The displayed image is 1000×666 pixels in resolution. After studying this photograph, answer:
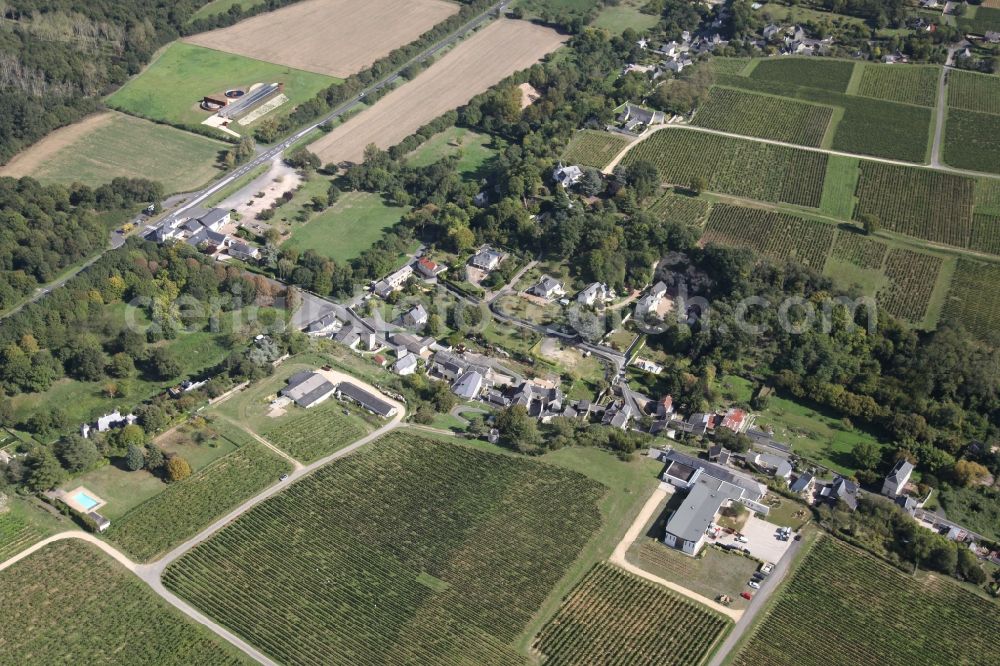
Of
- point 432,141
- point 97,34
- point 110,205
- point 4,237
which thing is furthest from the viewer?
point 97,34

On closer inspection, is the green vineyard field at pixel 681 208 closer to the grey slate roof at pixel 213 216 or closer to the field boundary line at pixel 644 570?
the field boundary line at pixel 644 570

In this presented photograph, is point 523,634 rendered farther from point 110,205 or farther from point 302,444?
point 110,205

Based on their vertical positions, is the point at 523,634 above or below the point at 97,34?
below

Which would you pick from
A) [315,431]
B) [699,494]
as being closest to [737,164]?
[699,494]

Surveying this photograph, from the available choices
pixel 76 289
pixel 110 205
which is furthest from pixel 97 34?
pixel 76 289

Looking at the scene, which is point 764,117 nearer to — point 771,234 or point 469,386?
point 771,234

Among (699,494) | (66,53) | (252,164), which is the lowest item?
(699,494)

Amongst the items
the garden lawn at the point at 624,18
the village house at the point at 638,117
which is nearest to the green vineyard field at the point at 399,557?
the village house at the point at 638,117
